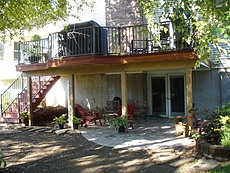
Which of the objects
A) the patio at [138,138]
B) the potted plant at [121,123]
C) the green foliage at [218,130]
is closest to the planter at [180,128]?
the patio at [138,138]

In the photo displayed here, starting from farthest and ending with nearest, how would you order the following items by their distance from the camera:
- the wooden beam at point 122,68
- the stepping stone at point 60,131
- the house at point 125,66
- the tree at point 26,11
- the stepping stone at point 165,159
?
the stepping stone at point 60,131, the house at point 125,66, the tree at point 26,11, the wooden beam at point 122,68, the stepping stone at point 165,159

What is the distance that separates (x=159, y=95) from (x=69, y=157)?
7.97m

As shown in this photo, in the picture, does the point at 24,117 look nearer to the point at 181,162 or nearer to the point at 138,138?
the point at 138,138

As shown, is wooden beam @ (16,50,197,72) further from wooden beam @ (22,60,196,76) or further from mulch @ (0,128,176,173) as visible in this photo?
mulch @ (0,128,176,173)

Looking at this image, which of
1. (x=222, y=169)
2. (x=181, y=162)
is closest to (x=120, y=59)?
(x=181, y=162)

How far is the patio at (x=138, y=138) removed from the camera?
7.29m

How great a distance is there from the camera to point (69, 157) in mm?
6617

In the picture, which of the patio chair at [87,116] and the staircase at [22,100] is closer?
the patio chair at [87,116]

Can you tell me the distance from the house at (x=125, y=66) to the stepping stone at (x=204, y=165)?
2893mm

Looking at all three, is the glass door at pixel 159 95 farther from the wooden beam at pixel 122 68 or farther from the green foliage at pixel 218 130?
the green foliage at pixel 218 130

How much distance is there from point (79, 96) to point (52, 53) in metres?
5.23

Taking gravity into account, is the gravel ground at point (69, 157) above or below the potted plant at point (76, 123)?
below

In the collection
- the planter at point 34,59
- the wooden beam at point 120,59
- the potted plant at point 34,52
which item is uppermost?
the potted plant at point 34,52

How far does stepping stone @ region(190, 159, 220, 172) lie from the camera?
5.18 meters
